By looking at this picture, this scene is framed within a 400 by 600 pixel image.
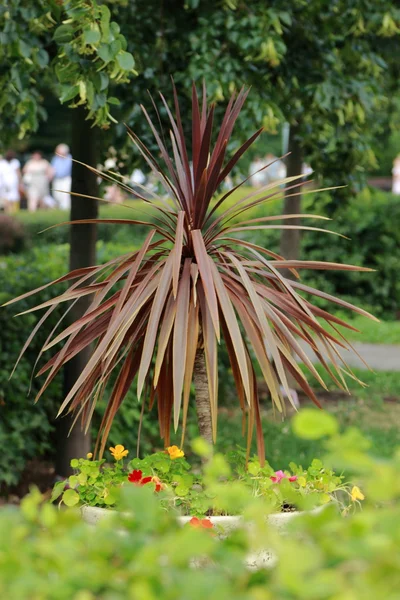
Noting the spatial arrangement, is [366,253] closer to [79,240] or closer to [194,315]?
[79,240]

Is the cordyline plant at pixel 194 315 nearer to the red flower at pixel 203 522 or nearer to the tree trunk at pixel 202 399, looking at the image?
the tree trunk at pixel 202 399

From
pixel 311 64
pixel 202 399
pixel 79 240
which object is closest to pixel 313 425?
pixel 202 399

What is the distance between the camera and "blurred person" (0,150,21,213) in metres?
18.9

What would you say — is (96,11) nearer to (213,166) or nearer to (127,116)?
(213,166)

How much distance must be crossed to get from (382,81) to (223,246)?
5320mm

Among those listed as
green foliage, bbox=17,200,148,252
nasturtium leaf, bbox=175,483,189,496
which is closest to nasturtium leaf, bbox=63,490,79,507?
nasturtium leaf, bbox=175,483,189,496

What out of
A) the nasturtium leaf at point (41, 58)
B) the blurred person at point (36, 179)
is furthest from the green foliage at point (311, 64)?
the blurred person at point (36, 179)

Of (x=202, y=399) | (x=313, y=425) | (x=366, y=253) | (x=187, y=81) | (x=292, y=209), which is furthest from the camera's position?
(x=366, y=253)

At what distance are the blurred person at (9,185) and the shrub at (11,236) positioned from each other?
3.60 meters

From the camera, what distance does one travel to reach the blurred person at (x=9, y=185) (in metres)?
18.9

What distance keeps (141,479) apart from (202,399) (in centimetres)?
41

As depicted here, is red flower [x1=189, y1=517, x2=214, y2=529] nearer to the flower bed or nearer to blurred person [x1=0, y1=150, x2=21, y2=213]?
the flower bed

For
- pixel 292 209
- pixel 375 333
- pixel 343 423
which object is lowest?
pixel 343 423

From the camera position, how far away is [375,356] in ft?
31.2
